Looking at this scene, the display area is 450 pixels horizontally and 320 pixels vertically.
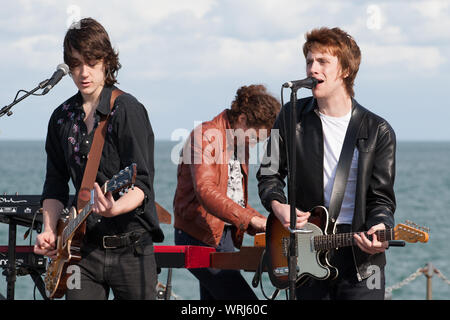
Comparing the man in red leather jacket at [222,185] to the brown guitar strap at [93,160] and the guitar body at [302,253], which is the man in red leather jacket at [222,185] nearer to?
the guitar body at [302,253]

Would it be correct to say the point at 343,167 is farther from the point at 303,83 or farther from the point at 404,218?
the point at 404,218

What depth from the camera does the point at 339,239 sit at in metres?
4.80

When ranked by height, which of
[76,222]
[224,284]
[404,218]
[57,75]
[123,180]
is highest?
[57,75]

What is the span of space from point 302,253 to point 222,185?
122 centimetres

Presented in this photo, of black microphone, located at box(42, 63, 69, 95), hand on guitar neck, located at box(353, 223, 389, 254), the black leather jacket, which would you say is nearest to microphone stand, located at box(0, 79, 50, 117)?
black microphone, located at box(42, 63, 69, 95)

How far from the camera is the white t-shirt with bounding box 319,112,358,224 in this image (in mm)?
4859

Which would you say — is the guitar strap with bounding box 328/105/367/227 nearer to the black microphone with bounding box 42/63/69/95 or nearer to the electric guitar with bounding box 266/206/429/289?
the electric guitar with bounding box 266/206/429/289

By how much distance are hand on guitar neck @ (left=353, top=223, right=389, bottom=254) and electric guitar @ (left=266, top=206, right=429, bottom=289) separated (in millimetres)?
23

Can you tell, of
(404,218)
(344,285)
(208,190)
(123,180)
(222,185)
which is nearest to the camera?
(123,180)

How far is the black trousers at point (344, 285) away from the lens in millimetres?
4707

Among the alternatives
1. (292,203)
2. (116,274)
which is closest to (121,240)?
(116,274)

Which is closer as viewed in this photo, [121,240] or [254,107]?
[121,240]
